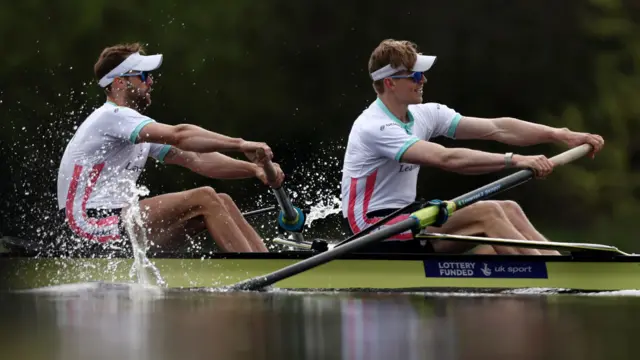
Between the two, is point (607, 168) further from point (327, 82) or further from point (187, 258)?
point (187, 258)

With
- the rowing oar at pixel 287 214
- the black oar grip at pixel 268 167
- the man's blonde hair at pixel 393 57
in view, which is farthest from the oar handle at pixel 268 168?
the man's blonde hair at pixel 393 57

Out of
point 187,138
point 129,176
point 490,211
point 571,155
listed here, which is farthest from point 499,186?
point 129,176

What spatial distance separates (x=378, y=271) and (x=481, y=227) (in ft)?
2.07

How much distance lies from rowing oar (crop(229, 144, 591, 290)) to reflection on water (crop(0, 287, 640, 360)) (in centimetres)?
16

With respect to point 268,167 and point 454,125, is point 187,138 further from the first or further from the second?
point 454,125

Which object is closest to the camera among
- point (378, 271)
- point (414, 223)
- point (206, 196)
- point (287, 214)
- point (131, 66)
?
point (414, 223)

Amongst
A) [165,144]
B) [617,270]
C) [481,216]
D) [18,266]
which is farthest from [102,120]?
[617,270]

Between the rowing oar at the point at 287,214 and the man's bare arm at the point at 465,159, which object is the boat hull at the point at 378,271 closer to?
the man's bare arm at the point at 465,159

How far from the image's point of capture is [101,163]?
8203 mm

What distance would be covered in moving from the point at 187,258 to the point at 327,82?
8.28 meters

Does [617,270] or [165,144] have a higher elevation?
[165,144]

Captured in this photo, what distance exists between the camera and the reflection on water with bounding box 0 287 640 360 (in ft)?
18.3

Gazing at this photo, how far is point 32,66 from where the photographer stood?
1650 cm

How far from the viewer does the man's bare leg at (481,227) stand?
7.62 meters
